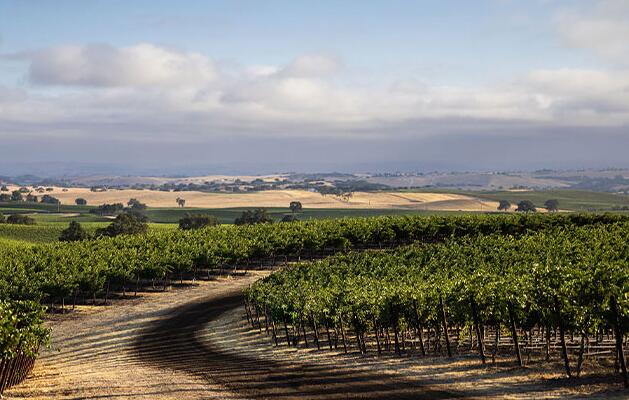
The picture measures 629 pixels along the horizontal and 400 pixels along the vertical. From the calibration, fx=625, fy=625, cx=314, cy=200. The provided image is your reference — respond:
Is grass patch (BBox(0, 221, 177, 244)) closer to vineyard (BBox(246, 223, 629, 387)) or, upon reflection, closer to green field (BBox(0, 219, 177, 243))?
green field (BBox(0, 219, 177, 243))

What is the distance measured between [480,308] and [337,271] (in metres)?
30.4

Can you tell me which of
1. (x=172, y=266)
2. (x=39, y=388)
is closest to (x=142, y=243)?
(x=172, y=266)

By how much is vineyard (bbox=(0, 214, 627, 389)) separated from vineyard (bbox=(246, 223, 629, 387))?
146 mm

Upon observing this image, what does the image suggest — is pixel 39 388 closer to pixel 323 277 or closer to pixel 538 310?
pixel 538 310

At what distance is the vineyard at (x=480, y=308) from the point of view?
96.9ft

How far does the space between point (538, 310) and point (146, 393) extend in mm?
19715

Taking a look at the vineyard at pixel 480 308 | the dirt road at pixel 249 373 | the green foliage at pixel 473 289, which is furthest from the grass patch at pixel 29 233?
the vineyard at pixel 480 308

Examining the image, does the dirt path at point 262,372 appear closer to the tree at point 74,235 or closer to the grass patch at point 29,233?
the tree at point 74,235

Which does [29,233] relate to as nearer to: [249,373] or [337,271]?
[337,271]

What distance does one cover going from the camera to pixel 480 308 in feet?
113

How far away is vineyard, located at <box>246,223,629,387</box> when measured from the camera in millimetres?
29531

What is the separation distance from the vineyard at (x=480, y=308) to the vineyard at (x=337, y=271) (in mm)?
146

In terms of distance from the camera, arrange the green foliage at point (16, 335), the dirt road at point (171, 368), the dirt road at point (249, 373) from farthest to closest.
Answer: the dirt road at point (171, 368)
the dirt road at point (249, 373)
the green foliage at point (16, 335)

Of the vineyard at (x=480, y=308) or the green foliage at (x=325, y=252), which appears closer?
the vineyard at (x=480, y=308)
